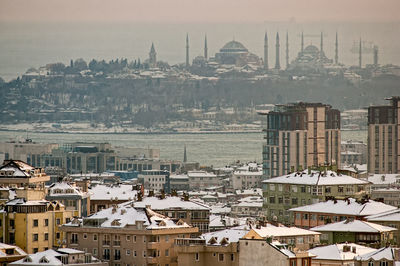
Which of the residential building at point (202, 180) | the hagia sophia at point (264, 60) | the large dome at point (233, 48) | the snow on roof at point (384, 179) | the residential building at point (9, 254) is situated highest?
the large dome at point (233, 48)

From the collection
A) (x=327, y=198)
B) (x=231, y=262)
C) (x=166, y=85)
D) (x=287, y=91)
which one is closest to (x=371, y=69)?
(x=287, y=91)

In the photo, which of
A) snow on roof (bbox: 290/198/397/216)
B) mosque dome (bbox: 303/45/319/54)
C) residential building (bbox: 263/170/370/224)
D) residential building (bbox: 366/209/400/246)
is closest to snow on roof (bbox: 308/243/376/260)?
residential building (bbox: 366/209/400/246)

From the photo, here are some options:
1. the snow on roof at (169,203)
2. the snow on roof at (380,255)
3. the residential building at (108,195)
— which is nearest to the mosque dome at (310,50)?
the residential building at (108,195)

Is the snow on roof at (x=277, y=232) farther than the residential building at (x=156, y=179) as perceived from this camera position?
No

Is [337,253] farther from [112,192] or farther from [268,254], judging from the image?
[112,192]

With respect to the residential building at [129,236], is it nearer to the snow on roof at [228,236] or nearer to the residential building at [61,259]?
the snow on roof at [228,236]

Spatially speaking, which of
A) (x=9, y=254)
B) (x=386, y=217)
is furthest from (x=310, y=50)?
(x=9, y=254)

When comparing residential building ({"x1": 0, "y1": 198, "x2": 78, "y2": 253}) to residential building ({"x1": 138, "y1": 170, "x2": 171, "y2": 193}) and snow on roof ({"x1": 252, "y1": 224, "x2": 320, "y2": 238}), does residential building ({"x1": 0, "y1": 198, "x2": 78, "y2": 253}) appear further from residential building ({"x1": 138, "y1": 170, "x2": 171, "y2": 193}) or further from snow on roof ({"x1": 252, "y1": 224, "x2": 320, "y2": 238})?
residential building ({"x1": 138, "y1": 170, "x2": 171, "y2": 193})
